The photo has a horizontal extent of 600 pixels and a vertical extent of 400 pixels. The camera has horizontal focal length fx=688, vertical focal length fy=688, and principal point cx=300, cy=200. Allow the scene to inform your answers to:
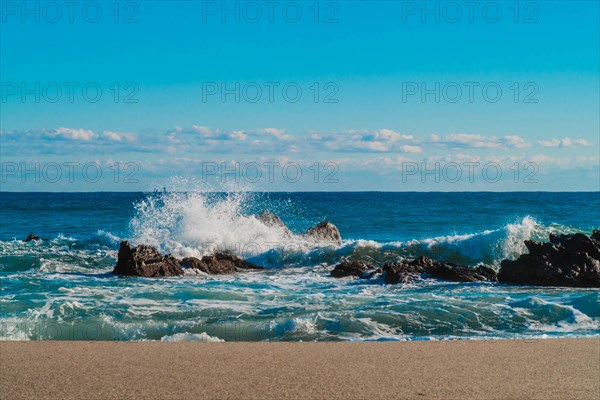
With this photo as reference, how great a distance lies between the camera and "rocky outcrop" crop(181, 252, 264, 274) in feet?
51.3

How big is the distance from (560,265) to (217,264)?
294 inches

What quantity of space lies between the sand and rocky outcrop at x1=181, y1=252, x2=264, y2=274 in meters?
7.94

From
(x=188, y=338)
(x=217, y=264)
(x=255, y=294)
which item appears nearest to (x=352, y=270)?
(x=217, y=264)

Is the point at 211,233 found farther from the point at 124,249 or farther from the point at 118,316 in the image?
the point at 118,316

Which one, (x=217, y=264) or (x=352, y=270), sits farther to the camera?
(x=217, y=264)

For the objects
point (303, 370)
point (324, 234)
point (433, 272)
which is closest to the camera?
point (303, 370)

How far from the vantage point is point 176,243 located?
1997cm

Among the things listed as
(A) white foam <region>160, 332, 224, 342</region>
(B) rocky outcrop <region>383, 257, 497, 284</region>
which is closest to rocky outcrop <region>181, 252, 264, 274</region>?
(B) rocky outcrop <region>383, 257, 497, 284</region>

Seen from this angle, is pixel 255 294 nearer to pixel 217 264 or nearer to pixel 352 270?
pixel 352 270

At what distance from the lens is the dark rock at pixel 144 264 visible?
48.0 ft

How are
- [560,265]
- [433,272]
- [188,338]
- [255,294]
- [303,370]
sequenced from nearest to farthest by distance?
[303,370] < [188,338] < [255,294] < [560,265] < [433,272]

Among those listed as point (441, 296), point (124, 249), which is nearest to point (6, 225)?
point (124, 249)

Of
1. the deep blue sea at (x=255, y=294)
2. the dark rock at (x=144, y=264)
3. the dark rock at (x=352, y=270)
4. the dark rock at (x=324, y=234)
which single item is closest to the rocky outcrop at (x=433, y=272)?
the deep blue sea at (x=255, y=294)

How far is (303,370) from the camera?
20.3ft
